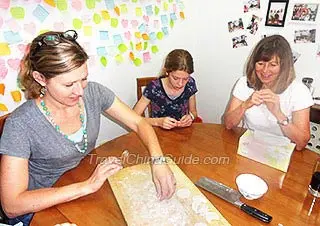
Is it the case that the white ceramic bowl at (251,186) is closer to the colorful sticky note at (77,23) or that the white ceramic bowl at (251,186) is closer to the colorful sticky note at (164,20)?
the colorful sticky note at (77,23)

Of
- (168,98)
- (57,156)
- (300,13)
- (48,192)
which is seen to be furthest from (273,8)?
(48,192)

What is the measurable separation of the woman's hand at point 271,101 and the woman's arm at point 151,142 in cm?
62

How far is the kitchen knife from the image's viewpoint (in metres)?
0.97

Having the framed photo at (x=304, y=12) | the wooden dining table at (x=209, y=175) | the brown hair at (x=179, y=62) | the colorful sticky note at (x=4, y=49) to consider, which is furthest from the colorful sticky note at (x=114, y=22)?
the framed photo at (x=304, y=12)

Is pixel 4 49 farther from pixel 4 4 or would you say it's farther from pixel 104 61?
pixel 104 61

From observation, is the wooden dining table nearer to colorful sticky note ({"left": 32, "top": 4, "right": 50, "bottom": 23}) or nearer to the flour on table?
the flour on table

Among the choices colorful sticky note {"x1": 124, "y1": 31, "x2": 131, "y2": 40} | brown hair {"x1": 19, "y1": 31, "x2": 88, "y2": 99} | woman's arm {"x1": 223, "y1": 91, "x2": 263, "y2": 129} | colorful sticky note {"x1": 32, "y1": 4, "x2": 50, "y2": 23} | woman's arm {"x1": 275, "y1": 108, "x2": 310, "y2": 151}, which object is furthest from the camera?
colorful sticky note {"x1": 124, "y1": 31, "x2": 131, "y2": 40}

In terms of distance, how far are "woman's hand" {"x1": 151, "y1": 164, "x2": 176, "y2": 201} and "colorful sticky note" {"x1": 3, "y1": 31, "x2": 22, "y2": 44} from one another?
110cm

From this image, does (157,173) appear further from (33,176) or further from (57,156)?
(33,176)

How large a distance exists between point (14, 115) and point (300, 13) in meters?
1.93

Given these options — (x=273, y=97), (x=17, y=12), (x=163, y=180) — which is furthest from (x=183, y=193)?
(x=17, y=12)

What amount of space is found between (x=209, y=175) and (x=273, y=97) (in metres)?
0.60

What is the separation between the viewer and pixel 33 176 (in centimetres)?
126

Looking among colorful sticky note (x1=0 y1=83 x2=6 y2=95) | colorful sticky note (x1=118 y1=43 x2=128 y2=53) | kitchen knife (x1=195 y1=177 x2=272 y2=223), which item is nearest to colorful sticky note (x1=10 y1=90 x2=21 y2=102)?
colorful sticky note (x1=0 y1=83 x2=6 y2=95)
